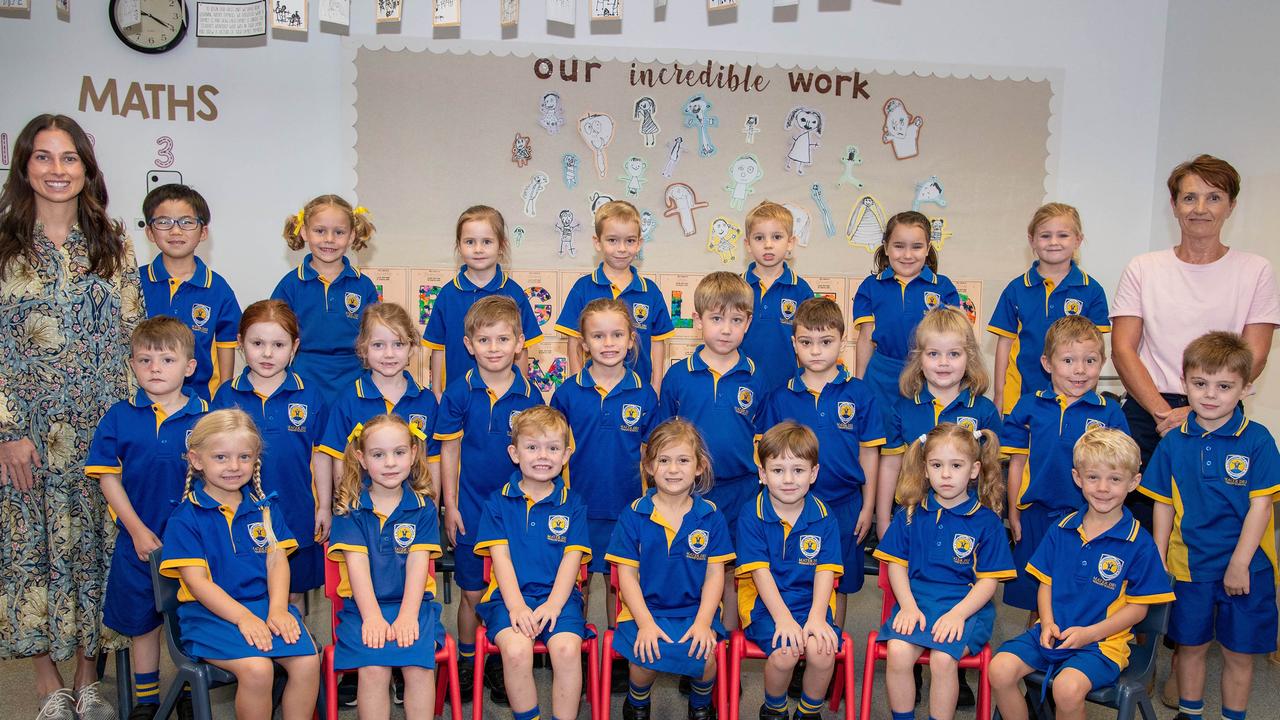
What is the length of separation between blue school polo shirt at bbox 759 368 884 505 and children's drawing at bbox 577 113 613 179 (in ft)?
5.54

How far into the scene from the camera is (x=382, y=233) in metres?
4.01

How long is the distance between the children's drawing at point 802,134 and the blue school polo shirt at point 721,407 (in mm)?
1592

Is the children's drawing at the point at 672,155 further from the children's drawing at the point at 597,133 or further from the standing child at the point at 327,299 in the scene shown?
the standing child at the point at 327,299

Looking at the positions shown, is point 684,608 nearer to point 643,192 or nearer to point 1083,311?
point 1083,311

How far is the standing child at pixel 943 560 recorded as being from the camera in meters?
2.38

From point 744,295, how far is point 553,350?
152 centimetres

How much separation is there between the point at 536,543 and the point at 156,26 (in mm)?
2873

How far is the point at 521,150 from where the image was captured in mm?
4039

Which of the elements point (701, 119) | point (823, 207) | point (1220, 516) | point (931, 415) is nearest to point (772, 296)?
point (931, 415)

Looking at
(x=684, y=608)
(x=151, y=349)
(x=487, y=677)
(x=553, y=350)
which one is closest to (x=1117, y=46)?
(x=553, y=350)

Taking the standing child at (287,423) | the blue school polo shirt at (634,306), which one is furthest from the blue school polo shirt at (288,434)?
the blue school polo shirt at (634,306)

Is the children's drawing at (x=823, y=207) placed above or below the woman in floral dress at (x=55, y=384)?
above

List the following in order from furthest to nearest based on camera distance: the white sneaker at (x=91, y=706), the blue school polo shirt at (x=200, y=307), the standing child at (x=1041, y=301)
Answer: the standing child at (x=1041, y=301) → the blue school polo shirt at (x=200, y=307) → the white sneaker at (x=91, y=706)

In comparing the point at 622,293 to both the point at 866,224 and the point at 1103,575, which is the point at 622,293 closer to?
the point at 866,224
